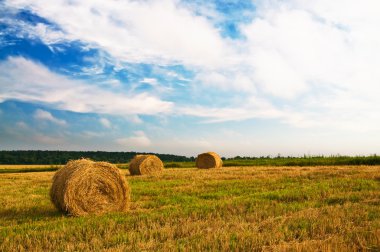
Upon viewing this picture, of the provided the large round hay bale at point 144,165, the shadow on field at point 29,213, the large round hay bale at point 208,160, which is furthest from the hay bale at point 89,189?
the large round hay bale at point 208,160

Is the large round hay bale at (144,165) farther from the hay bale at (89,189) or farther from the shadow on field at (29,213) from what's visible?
the shadow on field at (29,213)

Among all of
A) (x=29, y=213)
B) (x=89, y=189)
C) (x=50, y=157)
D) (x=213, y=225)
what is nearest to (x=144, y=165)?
(x=89, y=189)

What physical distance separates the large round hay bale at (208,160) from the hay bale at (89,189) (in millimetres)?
19933

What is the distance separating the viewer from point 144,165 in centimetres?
2545

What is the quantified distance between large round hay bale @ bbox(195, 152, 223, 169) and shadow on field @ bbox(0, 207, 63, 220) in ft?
69.3

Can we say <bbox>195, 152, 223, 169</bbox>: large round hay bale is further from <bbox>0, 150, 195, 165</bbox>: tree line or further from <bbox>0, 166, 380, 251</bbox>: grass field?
<bbox>0, 150, 195, 165</bbox>: tree line

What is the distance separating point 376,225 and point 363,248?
1.59 meters

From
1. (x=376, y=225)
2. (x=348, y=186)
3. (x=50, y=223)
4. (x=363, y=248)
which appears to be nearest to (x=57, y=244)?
(x=50, y=223)

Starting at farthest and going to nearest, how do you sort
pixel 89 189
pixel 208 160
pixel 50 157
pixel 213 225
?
pixel 50 157 → pixel 208 160 → pixel 89 189 → pixel 213 225

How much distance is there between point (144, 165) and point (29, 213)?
15514 mm

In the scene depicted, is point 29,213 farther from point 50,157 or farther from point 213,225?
point 50,157

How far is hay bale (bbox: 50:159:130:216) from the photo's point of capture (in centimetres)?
1047

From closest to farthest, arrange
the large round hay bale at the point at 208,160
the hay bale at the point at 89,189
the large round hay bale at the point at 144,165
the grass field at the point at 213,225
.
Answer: the grass field at the point at 213,225 → the hay bale at the point at 89,189 → the large round hay bale at the point at 144,165 → the large round hay bale at the point at 208,160

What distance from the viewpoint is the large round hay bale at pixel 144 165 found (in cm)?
2522
